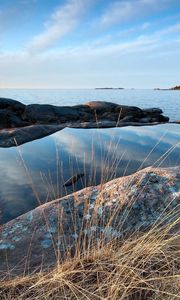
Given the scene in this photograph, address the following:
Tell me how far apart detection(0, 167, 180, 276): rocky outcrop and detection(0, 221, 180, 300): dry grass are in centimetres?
53

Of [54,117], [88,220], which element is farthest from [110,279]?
[54,117]

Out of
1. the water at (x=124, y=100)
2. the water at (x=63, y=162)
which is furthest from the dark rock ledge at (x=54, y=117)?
the water at (x=124, y=100)

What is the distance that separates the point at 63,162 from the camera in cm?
1272

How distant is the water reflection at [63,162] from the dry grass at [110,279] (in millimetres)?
1692

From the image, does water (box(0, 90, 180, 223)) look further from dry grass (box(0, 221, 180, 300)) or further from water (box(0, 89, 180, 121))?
water (box(0, 89, 180, 121))

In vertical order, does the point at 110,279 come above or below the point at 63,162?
above

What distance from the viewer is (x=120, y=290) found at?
288cm

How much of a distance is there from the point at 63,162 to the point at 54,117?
14.5 metres

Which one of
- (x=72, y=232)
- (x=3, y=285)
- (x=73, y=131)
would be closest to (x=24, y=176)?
(x=72, y=232)

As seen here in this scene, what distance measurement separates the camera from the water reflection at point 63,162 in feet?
27.4

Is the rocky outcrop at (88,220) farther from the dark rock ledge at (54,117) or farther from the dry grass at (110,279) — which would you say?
the dark rock ledge at (54,117)

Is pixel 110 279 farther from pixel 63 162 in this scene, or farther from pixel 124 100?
pixel 124 100

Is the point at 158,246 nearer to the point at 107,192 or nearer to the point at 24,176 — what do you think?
the point at 107,192

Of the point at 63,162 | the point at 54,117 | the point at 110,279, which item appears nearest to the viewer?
the point at 110,279
